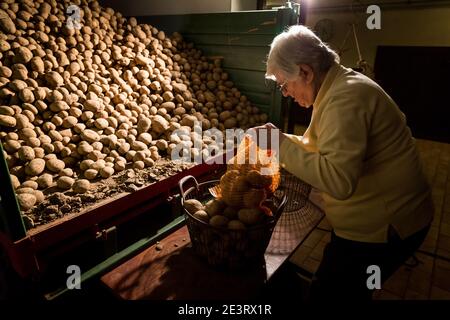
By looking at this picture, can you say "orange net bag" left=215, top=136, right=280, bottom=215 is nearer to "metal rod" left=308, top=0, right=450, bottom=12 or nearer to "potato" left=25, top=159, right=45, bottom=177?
"potato" left=25, top=159, right=45, bottom=177

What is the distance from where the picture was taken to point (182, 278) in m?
1.40

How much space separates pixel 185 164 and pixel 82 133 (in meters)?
0.88

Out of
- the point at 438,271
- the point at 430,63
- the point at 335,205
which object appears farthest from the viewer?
the point at 430,63

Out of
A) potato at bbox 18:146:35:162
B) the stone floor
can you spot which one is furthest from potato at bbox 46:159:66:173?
the stone floor

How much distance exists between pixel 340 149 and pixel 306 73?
45cm

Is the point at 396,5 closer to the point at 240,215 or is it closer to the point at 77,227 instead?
the point at 240,215

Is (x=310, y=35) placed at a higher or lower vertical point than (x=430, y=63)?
higher

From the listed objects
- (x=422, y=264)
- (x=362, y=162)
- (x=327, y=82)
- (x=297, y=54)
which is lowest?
(x=422, y=264)

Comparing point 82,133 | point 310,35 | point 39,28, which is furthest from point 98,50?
point 310,35

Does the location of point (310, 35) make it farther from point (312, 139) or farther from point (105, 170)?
point (105, 170)

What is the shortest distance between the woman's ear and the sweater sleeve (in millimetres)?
208

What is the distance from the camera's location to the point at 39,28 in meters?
2.85

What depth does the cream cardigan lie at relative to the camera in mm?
1214

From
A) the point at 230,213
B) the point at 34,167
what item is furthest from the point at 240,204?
the point at 34,167
